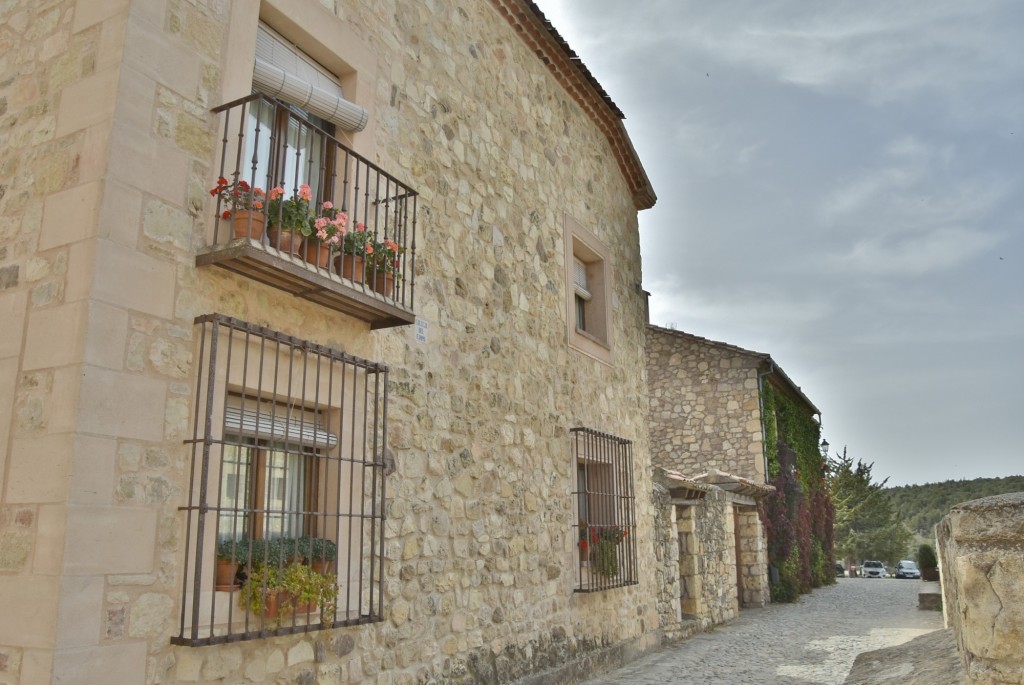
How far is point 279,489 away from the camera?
459 centimetres

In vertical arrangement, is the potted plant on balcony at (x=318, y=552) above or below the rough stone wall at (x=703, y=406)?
below

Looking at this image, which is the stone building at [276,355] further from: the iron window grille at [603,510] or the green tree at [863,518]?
the green tree at [863,518]

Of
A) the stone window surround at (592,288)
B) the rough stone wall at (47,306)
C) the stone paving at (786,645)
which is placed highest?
the stone window surround at (592,288)

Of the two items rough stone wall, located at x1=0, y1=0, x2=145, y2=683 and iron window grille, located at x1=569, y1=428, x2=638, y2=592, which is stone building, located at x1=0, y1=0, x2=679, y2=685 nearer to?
rough stone wall, located at x1=0, y1=0, x2=145, y2=683

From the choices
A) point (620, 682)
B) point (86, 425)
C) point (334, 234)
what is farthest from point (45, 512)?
point (620, 682)

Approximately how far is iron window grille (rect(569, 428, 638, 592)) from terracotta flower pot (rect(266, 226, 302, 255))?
4306mm

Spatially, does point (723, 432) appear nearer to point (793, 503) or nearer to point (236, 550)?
point (793, 503)

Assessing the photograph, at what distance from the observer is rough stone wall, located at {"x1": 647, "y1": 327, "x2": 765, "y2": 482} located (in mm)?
16938

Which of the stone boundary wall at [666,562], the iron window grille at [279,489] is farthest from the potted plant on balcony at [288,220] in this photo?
the stone boundary wall at [666,562]

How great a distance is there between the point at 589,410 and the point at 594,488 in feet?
2.97

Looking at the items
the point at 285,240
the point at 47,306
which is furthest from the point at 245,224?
the point at 47,306

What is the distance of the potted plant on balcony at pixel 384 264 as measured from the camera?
490cm

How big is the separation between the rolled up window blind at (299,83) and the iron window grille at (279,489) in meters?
1.58

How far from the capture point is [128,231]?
3771 millimetres
